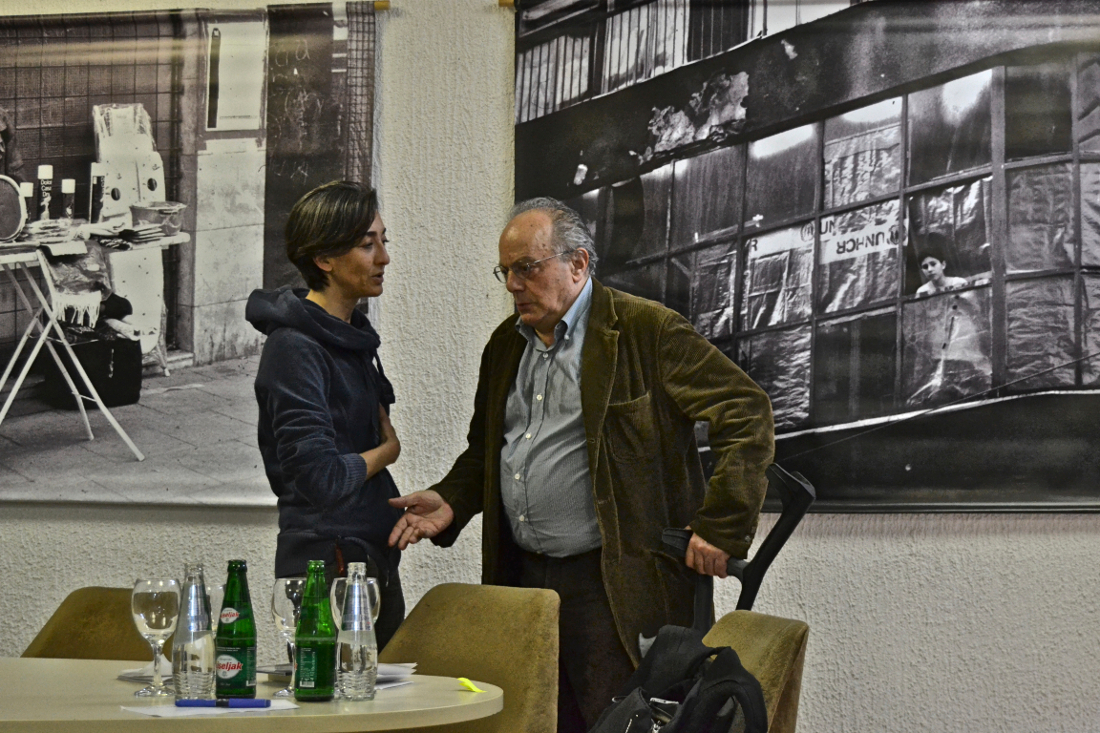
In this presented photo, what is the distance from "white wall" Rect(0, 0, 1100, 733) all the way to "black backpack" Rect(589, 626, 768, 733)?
57.3 inches

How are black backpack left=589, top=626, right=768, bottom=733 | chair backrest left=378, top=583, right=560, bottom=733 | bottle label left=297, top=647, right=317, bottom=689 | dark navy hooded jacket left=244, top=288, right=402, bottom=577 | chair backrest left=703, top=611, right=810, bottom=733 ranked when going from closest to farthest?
black backpack left=589, top=626, right=768, bottom=733
bottle label left=297, top=647, right=317, bottom=689
chair backrest left=703, top=611, right=810, bottom=733
chair backrest left=378, top=583, right=560, bottom=733
dark navy hooded jacket left=244, top=288, right=402, bottom=577

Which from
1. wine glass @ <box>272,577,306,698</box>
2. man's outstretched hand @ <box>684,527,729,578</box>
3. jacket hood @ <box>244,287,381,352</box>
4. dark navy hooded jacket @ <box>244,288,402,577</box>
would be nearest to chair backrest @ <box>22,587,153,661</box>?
dark navy hooded jacket @ <box>244,288,402,577</box>

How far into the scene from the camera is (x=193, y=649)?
4.85 ft

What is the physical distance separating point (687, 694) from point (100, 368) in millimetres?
2366

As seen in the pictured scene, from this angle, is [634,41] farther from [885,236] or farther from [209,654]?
[209,654]

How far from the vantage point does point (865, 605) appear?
9.41ft

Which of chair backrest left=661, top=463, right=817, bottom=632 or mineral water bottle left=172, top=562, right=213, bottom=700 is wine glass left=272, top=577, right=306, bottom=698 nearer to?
mineral water bottle left=172, top=562, right=213, bottom=700

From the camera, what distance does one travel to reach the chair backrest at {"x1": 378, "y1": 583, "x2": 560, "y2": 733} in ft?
6.14

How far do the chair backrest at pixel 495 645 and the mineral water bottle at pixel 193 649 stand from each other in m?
0.56

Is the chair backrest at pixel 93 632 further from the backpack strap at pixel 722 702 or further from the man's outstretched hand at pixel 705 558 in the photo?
the backpack strap at pixel 722 702

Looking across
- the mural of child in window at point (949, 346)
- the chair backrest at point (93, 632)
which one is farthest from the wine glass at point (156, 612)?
the mural of child in window at point (949, 346)

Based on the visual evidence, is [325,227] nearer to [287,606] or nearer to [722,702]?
[287,606]

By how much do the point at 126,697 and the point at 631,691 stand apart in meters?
0.70

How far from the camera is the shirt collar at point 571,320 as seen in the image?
2.36 meters
